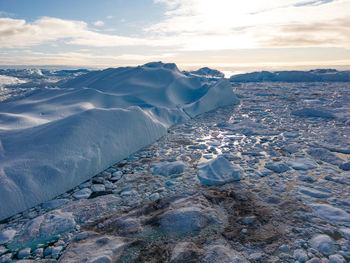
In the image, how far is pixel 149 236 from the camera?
163cm

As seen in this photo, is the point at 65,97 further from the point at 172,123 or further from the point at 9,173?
the point at 9,173

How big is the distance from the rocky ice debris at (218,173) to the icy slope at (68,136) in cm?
124

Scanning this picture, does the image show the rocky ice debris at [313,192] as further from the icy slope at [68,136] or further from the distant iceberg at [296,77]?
the distant iceberg at [296,77]

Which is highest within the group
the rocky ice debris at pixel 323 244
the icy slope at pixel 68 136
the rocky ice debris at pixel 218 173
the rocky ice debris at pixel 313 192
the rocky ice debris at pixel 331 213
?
the icy slope at pixel 68 136

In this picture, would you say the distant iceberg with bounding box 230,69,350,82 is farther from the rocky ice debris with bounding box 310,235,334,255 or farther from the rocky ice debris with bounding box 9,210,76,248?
the rocky ice debris with bounding box 9,210,76,248

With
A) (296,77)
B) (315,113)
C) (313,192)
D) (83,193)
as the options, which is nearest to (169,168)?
(83,193)

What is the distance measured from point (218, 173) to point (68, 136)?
192cm

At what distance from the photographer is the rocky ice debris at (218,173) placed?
2.47 meters

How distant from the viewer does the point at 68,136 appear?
2.74m

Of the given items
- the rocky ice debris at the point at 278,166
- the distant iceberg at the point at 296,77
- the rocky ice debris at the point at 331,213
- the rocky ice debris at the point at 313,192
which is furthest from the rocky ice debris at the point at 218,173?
the distant iceberg at the point at 296,77

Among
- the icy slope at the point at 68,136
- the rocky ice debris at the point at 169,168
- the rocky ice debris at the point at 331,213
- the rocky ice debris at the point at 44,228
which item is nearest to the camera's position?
the rocky ice debris at the point at 44,228

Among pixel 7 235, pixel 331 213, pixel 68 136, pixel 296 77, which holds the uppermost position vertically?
pixel 296 77

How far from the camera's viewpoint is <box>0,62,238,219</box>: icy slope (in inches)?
84.4

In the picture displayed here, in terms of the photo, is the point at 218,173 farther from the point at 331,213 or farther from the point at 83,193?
the point at 83,193
